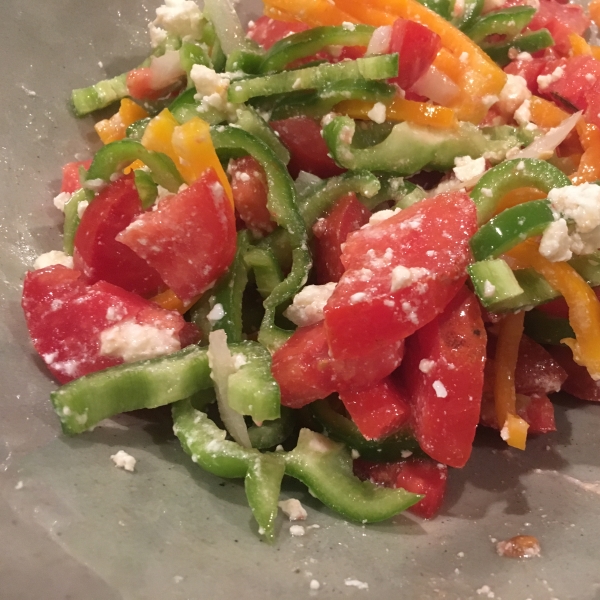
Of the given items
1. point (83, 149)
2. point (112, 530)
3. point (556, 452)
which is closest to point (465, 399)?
point (556, 452)

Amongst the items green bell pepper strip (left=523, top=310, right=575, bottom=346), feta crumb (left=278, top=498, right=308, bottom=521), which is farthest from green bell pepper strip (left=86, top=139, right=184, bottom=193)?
green bell pepper strip (left=523, top=310, right=575, bottom=346)

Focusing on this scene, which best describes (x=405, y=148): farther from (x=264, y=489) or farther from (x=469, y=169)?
(x=264, y=489)

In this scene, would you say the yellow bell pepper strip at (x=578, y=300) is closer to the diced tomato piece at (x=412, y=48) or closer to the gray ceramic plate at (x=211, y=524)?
the gray ceramic plate at (x=211, y=524)

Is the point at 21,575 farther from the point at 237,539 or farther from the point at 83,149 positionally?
the point at 83,149

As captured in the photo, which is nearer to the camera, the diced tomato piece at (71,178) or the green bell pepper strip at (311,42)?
the green bell pepper strip at (311,42)

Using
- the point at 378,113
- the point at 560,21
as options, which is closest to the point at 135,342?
the point at 378,113

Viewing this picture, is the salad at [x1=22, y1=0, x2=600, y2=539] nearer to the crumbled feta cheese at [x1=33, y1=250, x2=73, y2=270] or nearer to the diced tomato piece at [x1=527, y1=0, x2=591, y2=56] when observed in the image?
the crumbled feta cheese at [x1=33, y1=250, x2=73, y2=270]

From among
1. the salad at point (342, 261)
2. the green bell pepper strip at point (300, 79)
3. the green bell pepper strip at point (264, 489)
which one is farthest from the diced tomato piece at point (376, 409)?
the green bell pepper strip at point (300, 79)
